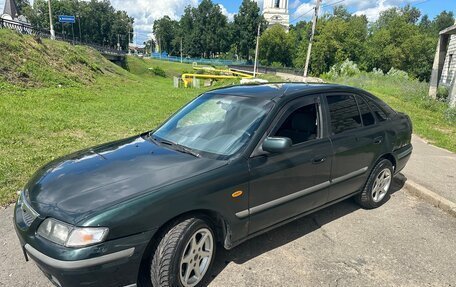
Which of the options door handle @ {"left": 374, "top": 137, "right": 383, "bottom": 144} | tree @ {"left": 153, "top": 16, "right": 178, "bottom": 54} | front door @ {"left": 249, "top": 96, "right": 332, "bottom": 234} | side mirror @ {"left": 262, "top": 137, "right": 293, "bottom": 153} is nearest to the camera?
side mirror @ {"left": 262, "top": 137, "right": 293, "bottom": 153}

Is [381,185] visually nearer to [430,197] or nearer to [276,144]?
[430,197]

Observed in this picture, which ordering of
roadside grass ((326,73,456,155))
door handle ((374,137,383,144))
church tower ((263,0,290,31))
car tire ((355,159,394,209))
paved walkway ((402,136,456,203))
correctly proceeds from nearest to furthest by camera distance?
door handle ((374,137,383,144)) → car tire ((355,159,394,209)) → paved walkway ((402,136,456,203)) → roadside grass ((326,73,456,155)) → church tower ((263,0,290,31))

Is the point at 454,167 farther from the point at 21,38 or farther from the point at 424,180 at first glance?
the point at 21,38

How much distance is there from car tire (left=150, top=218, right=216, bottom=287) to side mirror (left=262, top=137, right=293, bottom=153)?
0.87 m

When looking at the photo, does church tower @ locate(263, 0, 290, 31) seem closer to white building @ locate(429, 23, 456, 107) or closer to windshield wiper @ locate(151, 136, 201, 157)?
white building @ locate(429, 23, 456, 107)

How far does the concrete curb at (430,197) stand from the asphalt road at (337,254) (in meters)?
0.27

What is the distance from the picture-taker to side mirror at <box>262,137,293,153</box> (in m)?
3.05

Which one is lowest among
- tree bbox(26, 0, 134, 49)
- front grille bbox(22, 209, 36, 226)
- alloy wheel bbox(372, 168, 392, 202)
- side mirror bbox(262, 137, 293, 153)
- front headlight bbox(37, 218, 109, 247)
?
alloy wheel bbox(372, 168, 392, 202)

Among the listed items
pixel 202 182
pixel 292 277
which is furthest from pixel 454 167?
pixel 202 182

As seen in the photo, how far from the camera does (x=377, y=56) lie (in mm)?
62031

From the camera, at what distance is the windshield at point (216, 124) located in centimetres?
327

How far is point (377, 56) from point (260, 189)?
66.7 metres

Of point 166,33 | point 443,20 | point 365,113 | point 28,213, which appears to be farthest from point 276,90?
point 443,20

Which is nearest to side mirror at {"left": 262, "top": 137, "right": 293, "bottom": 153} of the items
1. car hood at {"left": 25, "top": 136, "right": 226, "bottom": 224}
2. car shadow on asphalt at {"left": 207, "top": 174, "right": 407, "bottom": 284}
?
car hood at {"left": 25, "top": 136, "right": 226, "bottom": 224}
